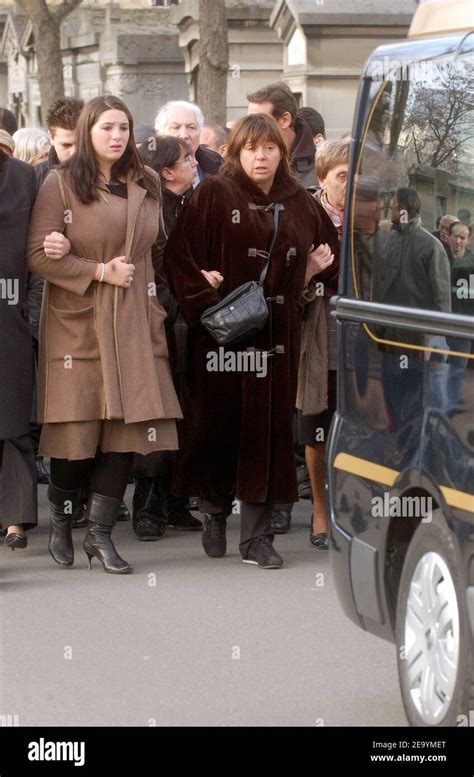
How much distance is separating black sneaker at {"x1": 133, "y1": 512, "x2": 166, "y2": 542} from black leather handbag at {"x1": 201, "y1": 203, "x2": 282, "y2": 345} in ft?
4.54

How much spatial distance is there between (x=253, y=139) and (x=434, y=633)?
3.58 m

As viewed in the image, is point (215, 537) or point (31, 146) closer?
point (215, 537)

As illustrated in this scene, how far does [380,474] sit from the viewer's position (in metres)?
5.83

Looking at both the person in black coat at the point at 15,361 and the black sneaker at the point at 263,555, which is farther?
the black sneaker at the point at 263,555

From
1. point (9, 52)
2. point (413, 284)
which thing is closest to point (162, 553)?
point (413, 284)

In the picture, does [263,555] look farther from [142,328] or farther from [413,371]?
[413,371]

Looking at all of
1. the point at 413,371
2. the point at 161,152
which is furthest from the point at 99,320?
the point at 413,371

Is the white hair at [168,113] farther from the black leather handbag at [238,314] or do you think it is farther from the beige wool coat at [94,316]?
the black leather handbag at [238,314]

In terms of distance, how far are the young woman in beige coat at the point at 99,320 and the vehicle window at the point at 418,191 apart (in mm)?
2288

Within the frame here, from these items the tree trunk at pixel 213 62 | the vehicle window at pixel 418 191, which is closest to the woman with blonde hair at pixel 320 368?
the vehicle window at pixel 418 191

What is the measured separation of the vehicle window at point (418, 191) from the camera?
540cm

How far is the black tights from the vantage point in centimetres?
838

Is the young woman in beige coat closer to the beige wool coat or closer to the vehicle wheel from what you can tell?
the beige wool coat
